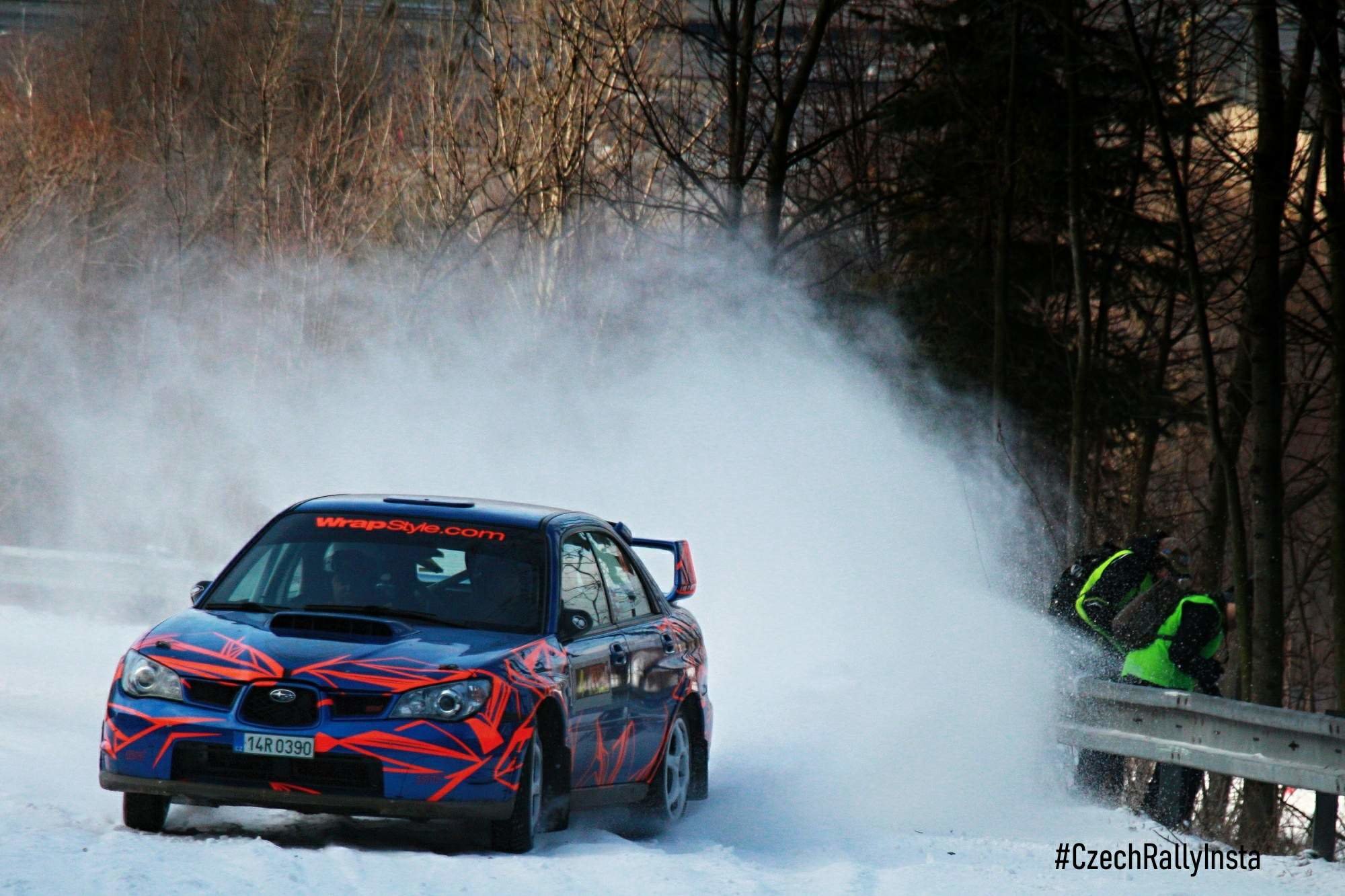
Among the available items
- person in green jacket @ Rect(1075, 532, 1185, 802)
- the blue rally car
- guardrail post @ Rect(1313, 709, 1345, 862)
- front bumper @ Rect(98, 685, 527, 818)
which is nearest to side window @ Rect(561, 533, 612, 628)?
the blue rally car

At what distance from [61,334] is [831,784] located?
103ft

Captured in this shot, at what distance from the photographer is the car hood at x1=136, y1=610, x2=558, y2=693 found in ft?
19.3

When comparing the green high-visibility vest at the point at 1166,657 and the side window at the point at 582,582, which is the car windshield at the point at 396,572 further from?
the green high-visibility vest at the point at 1166,657

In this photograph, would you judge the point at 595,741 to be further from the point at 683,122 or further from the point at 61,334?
the point at 61,334

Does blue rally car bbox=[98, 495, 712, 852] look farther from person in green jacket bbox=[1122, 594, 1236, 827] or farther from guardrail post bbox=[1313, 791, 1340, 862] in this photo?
person in green jacket bbox=[1122, 594, 1236, 827]

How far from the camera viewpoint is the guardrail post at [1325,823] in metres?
7.88

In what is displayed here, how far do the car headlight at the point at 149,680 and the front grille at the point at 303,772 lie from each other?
0.27m

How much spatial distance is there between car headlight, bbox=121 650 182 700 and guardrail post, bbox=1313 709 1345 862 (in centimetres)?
531

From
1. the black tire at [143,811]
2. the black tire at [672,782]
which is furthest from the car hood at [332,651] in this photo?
the black tire at [672,782]

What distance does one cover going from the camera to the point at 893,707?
35.3ft

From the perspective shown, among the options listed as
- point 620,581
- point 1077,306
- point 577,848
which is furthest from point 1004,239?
point 577,848

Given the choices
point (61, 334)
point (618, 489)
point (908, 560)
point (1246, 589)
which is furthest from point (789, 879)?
point (61, 334)

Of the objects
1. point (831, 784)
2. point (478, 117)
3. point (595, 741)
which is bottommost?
point (831, 784)

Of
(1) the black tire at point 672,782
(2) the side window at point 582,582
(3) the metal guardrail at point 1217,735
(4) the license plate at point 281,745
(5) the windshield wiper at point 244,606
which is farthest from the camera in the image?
(3) the metal guardrail at point 1217,735
